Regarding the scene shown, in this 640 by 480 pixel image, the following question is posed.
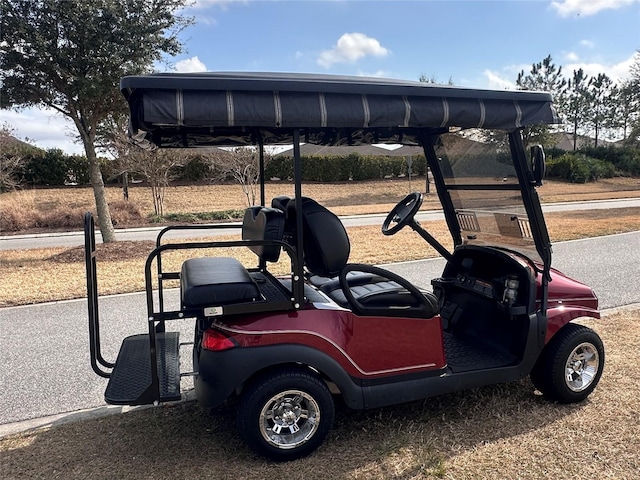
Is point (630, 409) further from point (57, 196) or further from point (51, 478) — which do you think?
point (57, 196)

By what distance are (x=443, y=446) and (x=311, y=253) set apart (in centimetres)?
129

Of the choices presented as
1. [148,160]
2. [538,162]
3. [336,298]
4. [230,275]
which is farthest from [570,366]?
[148,160]

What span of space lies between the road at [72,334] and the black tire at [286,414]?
1196 millimetres

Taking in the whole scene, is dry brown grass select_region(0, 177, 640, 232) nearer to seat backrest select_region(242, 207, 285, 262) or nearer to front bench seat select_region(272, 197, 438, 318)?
seat backrest select_region(242, 207, 285, 262)

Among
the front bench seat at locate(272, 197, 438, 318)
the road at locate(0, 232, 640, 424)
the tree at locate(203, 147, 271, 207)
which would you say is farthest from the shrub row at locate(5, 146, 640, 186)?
the front bench seat at locate(272, 197, 438, 318)

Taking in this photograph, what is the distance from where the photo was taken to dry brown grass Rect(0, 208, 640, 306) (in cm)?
639

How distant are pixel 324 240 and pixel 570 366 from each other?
1.80 meters

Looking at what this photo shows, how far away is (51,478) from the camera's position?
2.52 m

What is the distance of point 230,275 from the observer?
285cm

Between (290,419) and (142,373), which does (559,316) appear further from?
(142,373)

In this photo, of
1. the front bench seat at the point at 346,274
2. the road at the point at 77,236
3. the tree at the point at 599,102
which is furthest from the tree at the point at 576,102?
the front bench seat at the point at 346,274

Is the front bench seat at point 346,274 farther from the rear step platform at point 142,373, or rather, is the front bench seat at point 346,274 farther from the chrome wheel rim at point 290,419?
the rear step platform at point 142,373

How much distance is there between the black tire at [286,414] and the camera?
257cm

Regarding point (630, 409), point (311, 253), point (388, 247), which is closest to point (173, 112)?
point (311, 253)
